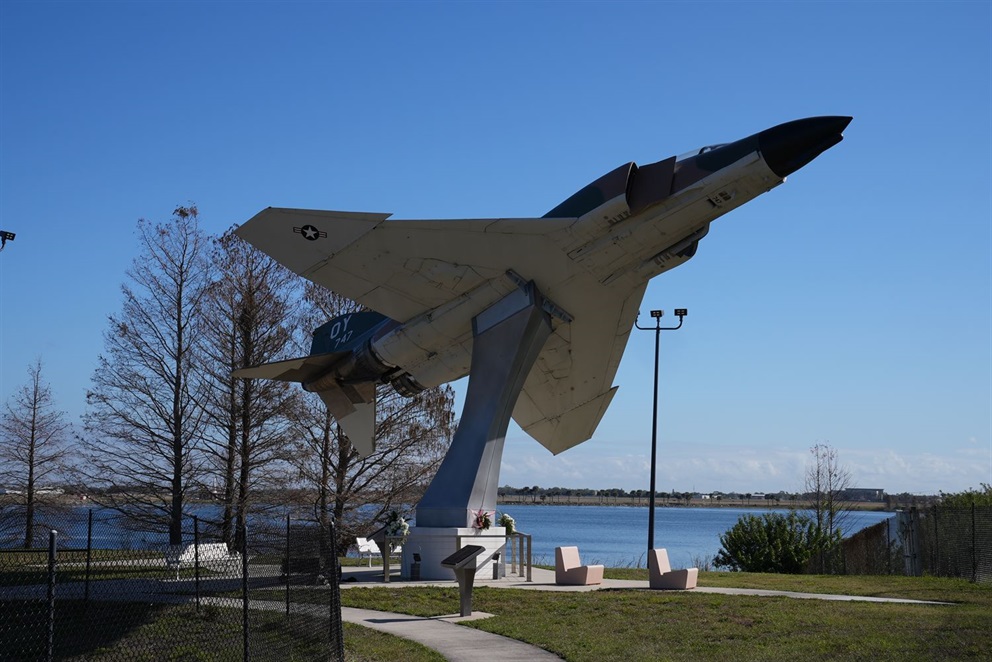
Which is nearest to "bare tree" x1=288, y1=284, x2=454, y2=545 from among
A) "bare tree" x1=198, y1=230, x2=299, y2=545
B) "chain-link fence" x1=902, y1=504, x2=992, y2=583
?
"bare tree" x1=198, y1=230, x2=299, y2=545

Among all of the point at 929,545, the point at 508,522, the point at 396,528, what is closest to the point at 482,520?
the point at 396,528

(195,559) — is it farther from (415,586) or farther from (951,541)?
(951,541)

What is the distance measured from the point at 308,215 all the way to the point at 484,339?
4.32 m

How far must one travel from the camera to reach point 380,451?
27938mm

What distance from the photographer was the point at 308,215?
1827cm

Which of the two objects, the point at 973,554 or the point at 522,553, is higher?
the point at 973,554

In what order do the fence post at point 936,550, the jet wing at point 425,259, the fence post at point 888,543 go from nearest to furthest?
the jet wing at point 425,259
the fence post at point 936,550
the fence post at point 888,543

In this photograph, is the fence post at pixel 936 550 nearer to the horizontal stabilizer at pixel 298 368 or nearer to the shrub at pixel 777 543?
the shrub at pixel 777 543

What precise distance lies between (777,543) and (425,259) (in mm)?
15054

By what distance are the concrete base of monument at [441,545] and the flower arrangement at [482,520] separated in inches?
3.2

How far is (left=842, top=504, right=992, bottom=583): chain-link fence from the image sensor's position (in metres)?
20.2

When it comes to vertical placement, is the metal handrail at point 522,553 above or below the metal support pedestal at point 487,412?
below

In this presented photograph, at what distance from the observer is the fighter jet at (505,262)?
1664 cm

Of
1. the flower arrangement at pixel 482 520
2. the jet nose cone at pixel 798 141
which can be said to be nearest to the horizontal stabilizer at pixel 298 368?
the flower arrangement at pixel 482 520
